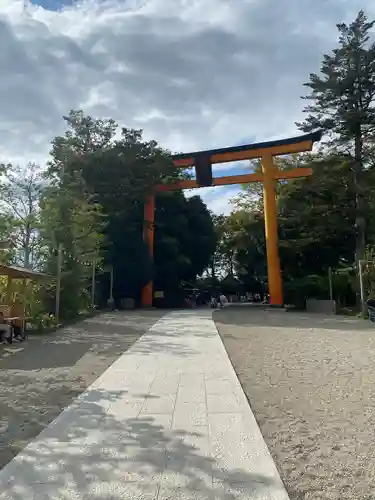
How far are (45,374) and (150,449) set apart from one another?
3.91 metres

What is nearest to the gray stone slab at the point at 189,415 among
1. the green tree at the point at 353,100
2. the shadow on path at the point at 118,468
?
the shadow on path at the point at 118,468

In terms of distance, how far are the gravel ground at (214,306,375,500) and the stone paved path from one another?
20 cm

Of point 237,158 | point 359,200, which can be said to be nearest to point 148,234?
point 237,158

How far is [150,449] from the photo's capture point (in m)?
3.91

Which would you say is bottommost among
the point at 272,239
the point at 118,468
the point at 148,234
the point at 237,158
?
the point at 118,468

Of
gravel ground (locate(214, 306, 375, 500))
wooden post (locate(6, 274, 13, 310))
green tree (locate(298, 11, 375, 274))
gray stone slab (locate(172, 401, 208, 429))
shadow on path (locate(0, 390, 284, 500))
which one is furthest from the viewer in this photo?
green tree (locate(298, 11, 375, 274))

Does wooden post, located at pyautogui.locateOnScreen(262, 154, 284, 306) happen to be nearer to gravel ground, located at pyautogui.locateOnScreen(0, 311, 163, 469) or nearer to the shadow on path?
gravel ground, located at pyautogui.locateOnScreen(0, 311, 163, 469)

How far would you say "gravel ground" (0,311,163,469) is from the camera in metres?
4.68

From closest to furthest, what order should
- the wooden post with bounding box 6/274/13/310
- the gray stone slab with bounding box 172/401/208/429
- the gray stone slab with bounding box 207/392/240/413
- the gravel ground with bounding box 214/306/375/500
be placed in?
the gravel ground with bounding box 214/306/375/500 → the gray stone slab with bounding box 172/401/208/429 → the gray stone slab with bounding box 207/392/240/413 → the wooden post with bounding box 6/274/13/310

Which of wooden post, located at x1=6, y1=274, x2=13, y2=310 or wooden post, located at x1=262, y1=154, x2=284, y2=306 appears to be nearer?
wooden post, located at x1=6, y1=274, x2=13, y2=310

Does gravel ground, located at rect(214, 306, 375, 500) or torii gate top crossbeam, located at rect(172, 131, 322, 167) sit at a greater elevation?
torii gate top crossbeam, located at rect(172, 131, 322, 167)

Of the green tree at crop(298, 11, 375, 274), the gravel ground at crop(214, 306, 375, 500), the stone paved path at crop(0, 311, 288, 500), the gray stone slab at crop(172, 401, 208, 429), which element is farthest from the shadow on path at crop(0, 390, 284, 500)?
the green tree at crop(298, 11, 375, 274)

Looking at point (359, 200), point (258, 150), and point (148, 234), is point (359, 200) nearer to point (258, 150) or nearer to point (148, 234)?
point (258, 150)

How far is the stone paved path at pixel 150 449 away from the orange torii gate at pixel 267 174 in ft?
66.7
